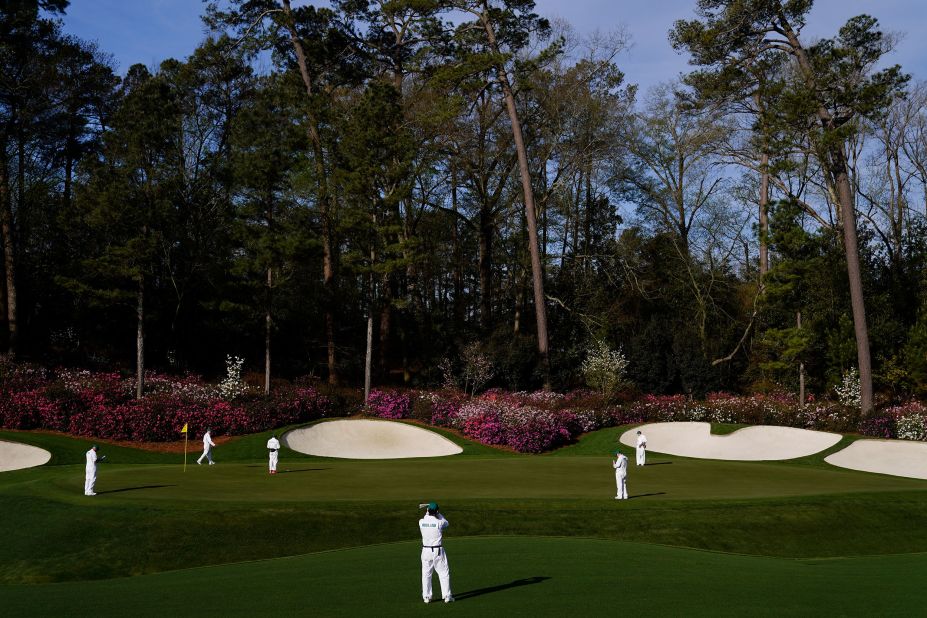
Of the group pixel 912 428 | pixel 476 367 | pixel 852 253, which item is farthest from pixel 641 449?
pixel 852 253

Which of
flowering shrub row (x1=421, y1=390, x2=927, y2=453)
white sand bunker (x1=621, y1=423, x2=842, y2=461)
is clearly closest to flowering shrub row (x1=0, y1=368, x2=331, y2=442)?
flowering shrub row (x1=421, y1=390, x2=927, y2=453)

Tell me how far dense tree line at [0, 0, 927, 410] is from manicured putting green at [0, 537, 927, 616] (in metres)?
22.0

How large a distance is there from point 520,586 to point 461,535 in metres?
4.51

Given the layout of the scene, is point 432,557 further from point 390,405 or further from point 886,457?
point 390,405

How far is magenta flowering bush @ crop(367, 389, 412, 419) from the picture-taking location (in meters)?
36.0

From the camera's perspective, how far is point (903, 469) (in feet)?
89.2

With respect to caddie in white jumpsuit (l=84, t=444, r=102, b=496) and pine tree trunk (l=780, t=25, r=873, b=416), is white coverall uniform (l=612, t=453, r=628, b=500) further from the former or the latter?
pine tree trunk (l=780, t=25, r=873, b=416)

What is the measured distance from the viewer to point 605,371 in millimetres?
38719

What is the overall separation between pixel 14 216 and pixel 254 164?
17.0 m

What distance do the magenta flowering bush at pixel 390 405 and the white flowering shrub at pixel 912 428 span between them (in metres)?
19.9

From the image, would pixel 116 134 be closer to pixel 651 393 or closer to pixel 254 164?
pixel 254 164

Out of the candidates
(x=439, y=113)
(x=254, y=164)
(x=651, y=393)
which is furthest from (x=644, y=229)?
(x=254, y=164)

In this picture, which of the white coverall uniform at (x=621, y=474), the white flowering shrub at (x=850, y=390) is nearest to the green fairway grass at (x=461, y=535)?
the white coverall uniform at (x=621, y=474)

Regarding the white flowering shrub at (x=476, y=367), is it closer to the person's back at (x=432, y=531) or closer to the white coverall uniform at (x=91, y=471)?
the white coverall uniform at (x=91, y=471)
